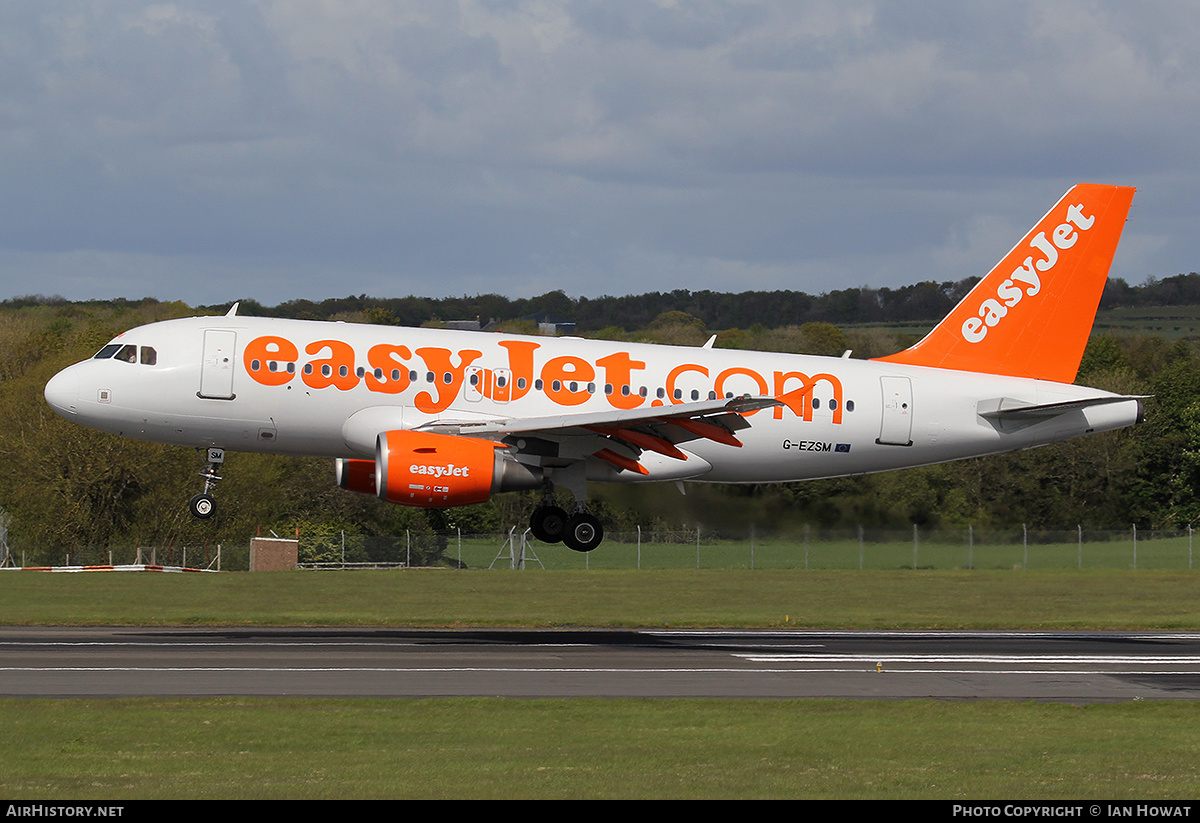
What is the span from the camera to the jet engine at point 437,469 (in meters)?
30.4

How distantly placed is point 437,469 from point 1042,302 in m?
17.8

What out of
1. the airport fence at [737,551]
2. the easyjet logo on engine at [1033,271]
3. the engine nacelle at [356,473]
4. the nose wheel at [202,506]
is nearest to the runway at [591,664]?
the nose wheel at [202,506]

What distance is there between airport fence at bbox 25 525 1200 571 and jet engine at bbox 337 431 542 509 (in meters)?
9.25

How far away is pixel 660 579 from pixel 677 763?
38.6m

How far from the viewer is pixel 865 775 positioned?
20.2 m

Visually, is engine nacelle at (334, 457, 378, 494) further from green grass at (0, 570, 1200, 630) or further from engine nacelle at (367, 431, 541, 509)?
green grass at (0, 570, 1200, 630)

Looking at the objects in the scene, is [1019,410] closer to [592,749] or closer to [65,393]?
[592,749]

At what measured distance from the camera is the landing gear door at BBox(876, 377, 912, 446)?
117 ft

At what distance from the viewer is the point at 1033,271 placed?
39000mm

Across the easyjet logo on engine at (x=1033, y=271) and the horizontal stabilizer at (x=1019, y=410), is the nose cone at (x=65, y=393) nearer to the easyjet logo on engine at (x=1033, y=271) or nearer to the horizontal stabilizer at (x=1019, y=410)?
the horizontal stabilizer at (x=1019, y=410)

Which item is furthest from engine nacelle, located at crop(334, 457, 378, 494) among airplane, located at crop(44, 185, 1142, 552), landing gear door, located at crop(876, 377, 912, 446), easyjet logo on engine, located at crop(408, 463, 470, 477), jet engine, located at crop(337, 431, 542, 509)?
landing gear door, located at crop(876, 377, 912, 446)

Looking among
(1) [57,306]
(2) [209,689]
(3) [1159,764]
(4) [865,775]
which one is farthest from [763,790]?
(1) [57,306]

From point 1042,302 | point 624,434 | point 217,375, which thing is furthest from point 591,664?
point 1042,302

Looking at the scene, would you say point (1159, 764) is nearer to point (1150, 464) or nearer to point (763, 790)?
point (763, 790)
